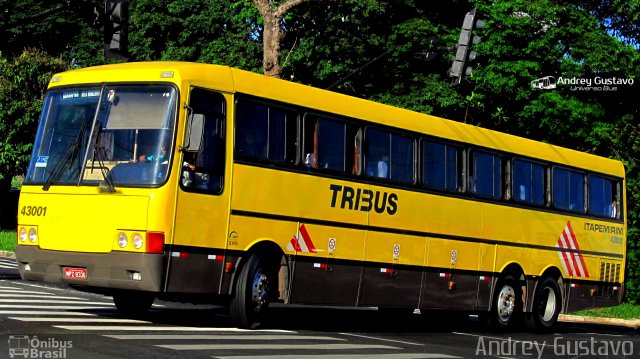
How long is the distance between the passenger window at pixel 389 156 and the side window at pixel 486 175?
86.2 inches

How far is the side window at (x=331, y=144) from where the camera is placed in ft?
57.7

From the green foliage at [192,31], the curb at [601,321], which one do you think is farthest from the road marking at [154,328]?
the green foliage at [192,31]

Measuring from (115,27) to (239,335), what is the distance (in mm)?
7815

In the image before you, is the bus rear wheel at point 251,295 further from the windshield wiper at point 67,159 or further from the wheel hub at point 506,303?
the wheel hub at point 506,303

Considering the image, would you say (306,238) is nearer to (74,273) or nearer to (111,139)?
(111,139)

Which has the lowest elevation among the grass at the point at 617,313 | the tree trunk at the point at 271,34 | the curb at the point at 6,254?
the grass at the point at 617,313

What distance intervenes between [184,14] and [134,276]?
36.0 meters

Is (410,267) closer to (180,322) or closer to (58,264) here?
(180,322)

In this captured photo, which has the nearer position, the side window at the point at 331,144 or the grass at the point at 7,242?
the side window at the point at 331,144

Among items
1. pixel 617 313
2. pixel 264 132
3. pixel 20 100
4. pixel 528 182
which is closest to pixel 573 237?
pixel 528 182

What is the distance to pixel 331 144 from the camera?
1802cm

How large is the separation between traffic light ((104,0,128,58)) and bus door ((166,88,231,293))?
530 centimetres

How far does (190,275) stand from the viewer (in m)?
15.3

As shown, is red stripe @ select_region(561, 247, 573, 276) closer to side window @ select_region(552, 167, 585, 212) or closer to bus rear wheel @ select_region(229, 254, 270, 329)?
side window @ select_region(552, 167, 585, 212)
